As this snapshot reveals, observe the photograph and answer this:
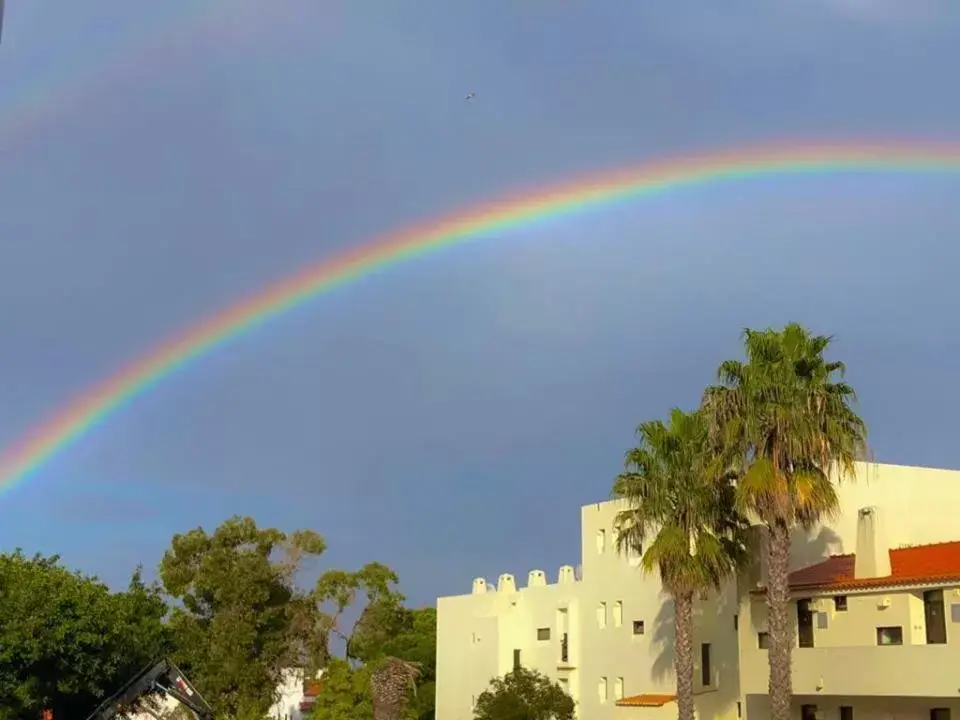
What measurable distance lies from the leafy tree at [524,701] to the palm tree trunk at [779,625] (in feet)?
75.1

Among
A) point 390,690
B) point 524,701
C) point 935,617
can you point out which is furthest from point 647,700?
point 390,690

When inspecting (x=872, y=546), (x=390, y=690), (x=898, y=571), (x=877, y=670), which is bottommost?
(x=390, y=690)

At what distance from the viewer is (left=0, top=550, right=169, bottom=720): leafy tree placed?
1783 inches

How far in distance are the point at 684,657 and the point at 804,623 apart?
15.5 ft

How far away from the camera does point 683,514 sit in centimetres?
3866

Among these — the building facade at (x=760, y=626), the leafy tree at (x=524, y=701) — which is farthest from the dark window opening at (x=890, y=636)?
the leafy tree at (x=524, y=701)

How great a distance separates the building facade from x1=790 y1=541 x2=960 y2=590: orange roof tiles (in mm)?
74

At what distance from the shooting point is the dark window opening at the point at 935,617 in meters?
35.0

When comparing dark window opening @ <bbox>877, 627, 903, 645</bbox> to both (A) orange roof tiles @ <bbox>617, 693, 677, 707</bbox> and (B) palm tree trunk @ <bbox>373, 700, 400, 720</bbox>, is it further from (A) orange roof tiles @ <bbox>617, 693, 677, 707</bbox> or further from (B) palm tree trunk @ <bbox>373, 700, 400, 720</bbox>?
(B) palm tree trunk @ <bbox>373, 700, 400, 720</bbox>

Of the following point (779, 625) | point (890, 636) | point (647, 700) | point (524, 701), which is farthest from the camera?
point (524, 701)

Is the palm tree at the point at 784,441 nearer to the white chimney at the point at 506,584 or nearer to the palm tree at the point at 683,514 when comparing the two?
the palm tree at the point at 683,514

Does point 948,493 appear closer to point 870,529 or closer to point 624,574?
point 870,529

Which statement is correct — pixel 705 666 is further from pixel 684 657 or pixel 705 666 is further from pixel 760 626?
pixel 684 657

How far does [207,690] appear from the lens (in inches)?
3095
